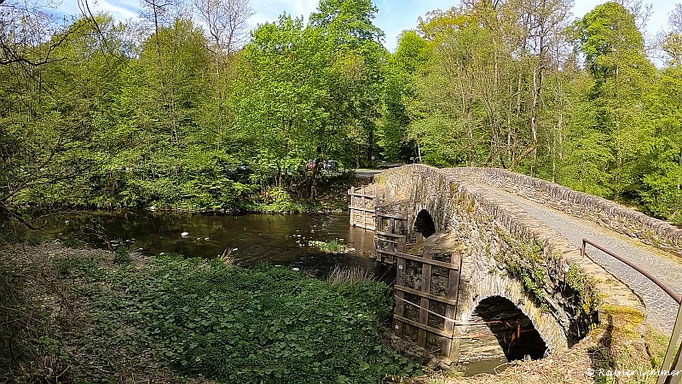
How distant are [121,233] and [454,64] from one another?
18.1 metres

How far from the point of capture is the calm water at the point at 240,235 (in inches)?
632

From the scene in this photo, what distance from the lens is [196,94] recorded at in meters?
26.1

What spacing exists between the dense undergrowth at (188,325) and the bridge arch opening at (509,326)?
7.53 feet

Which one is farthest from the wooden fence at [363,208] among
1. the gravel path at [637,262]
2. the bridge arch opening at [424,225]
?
the gravel path at [637,262]

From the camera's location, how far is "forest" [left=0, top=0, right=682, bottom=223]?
703 inches

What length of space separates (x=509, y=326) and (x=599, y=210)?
3.18 metres

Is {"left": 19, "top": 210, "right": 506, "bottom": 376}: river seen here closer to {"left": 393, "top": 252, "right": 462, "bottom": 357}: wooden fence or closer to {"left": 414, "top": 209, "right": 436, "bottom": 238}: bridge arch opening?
{"left": 414, "top": 209, "right": 436, "bottom": 238}: bridge arch opening

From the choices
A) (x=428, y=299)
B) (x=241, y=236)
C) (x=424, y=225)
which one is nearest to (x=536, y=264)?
(x=428, y=299)

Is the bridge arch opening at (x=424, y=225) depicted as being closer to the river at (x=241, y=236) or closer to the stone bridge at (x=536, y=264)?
the river at (x=241, y=236)

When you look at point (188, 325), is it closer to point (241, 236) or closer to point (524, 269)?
point (524, 269)

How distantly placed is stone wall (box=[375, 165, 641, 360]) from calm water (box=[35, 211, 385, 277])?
5626mm

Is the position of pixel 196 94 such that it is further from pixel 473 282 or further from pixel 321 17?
pixel 473 282

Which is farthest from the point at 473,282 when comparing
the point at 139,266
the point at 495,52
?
the point at 495,52

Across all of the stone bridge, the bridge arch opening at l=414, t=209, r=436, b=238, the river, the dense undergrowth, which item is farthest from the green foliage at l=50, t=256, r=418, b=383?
the bridge arch opening at l=414, t=209, r=436, b=238
